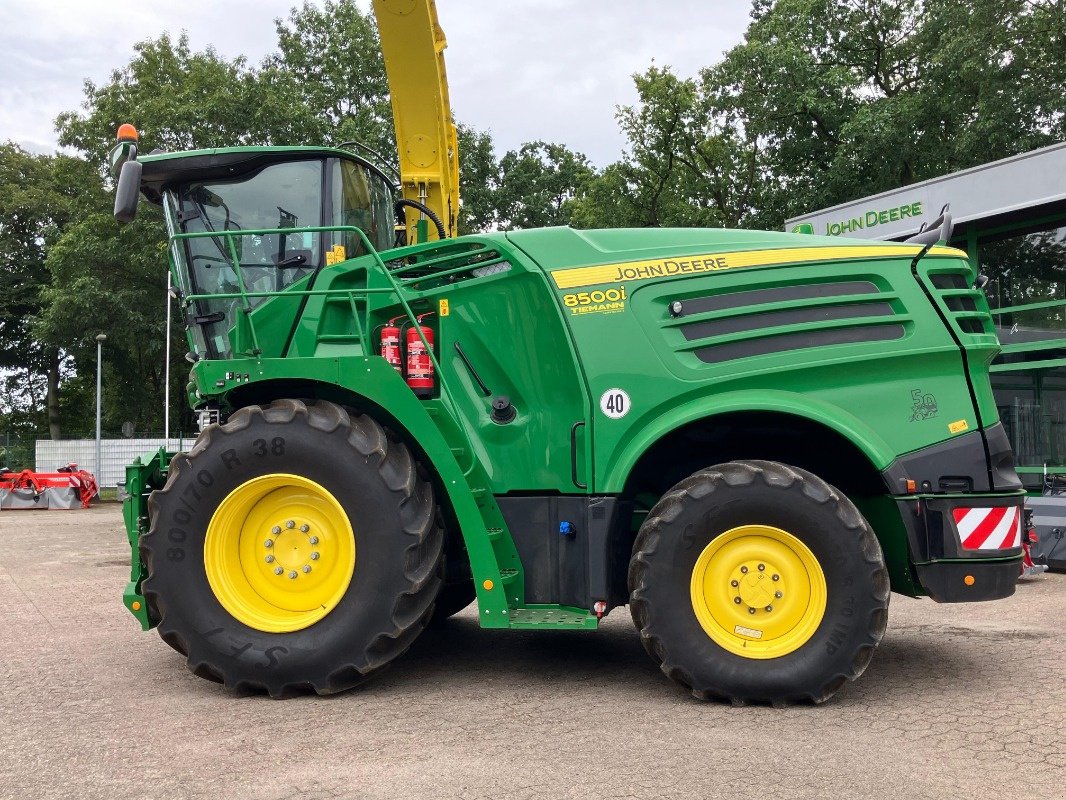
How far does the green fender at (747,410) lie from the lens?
4430mm

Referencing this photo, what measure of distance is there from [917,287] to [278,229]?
353cm

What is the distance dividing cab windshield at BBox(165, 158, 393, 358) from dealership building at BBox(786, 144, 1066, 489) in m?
10.3

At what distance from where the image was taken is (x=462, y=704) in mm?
4422

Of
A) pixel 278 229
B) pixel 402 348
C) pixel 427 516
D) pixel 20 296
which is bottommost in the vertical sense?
pixel 427 516

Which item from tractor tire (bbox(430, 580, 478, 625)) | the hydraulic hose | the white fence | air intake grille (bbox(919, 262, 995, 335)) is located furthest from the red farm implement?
air intake grille (bbox(919, 262, 995, 335))

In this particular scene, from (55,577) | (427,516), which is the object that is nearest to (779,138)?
(55,577)

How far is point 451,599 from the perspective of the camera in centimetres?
615

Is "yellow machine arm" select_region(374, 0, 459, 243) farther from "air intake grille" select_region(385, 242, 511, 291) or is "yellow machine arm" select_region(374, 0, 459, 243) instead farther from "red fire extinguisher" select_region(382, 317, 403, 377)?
"red fire extinguisher" select_region(382, 317, 403, 377)

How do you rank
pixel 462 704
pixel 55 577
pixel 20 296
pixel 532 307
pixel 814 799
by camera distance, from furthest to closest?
1. pixel 20 296
2. pixel 55 577
3. pixel 532 307
4. pixel 462 704
5. pixel 814 799

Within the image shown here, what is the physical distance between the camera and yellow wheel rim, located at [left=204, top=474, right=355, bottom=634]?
182 inches

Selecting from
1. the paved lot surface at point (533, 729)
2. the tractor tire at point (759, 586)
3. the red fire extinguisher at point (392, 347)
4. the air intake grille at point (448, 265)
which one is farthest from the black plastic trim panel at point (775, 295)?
the paved lot surface at point (533, 729)

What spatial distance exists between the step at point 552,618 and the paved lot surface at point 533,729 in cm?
36

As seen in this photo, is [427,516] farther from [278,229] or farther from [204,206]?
[204,206]

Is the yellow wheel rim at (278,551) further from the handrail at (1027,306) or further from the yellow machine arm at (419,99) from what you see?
the handrail at (1027,306)
